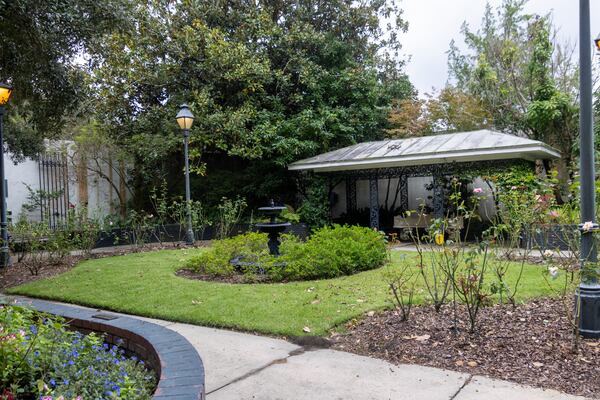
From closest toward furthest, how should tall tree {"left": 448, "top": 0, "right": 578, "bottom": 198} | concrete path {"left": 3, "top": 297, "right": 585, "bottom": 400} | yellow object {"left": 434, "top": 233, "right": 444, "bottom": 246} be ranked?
1. concrete path {"left": 3, "top": 297, "right": 585, "bottom": 400}
2. yellow object {"left": 434, "top": 233, "right": 444, "bottom": 246}
3. tall tree {"left": 448, "top": 0, "right": 578, "bottom": 198}

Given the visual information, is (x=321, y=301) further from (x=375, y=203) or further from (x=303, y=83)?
(x=303, y=83)

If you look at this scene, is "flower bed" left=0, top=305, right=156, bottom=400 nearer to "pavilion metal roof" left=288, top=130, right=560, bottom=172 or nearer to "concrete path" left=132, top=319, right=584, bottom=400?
"concrete path" left=132, top=319, right=584, bottom=400

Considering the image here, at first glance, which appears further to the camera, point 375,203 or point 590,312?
point 375,203

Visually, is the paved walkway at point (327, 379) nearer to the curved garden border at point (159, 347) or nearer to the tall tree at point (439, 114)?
the curved garden border at point (159, 347)

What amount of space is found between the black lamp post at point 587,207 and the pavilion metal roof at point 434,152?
6844 millimetres

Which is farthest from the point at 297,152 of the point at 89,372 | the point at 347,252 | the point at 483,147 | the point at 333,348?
the point at 89,372

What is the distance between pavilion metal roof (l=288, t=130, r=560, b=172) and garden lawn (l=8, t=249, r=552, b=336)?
395 centimetres

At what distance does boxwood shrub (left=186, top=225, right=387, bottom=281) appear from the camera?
22.4ft

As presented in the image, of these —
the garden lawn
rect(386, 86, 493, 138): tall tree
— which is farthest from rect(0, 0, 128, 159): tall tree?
rect(386, 86, 493, 138): tall tree

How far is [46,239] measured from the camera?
9430 millimetres

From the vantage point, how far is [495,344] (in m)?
3.72

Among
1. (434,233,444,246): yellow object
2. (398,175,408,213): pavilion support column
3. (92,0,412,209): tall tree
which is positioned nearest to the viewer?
(434,233,444,246): yellow object

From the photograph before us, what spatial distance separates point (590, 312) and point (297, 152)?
11338 millimetres

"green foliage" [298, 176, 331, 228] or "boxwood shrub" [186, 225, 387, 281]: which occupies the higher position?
"green foliage" [298, 176, 331, 228]
